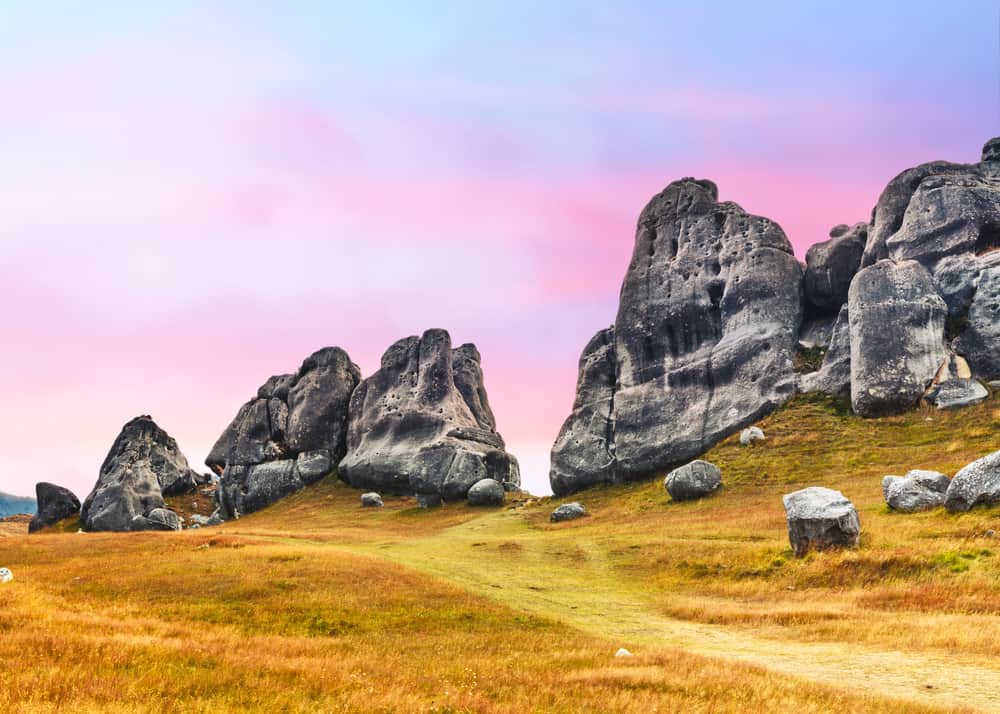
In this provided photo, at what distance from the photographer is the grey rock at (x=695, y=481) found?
53.2 m

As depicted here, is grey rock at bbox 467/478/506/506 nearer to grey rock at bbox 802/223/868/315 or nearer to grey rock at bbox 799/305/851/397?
grey rock at bbox 799/305/851/397

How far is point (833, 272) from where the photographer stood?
234 ft

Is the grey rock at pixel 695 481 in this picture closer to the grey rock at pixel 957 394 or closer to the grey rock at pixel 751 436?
the grey rock at pixel 751 436

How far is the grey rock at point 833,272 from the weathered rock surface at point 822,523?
149 ft

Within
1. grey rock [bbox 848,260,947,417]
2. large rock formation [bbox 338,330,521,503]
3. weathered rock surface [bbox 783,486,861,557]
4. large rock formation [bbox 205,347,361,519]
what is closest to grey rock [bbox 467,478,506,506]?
large rock formation [bbox 338,330,521,503]

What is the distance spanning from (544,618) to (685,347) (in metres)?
53.5

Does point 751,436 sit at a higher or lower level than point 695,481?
higher

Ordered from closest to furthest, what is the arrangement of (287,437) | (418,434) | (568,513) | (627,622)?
(627,622) < (568,513) < (418,434) < (287,437)

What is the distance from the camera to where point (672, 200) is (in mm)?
83062

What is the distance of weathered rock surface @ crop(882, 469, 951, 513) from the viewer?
113 ft

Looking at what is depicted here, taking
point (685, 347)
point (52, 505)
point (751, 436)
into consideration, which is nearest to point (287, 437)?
point (52, 505)

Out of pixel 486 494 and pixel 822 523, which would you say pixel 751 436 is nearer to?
pixel 486 494

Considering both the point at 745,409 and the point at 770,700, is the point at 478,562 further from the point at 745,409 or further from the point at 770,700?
the point at 745,409

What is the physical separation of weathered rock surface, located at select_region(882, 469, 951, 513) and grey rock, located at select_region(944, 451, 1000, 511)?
1698 mm
